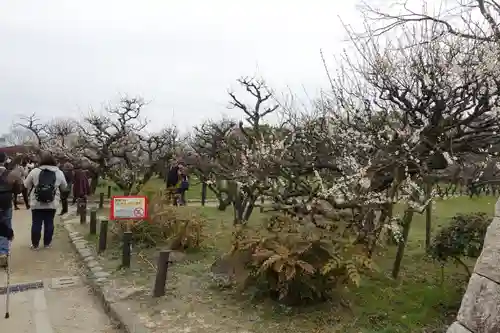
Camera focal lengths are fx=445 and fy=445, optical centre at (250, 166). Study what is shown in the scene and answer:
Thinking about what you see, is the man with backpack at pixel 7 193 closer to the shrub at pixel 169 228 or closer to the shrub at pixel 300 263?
the shrub at pixel 169 228

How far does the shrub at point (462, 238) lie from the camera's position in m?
4.44

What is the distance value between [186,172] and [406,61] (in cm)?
916

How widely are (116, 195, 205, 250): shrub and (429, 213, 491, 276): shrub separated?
145 inches

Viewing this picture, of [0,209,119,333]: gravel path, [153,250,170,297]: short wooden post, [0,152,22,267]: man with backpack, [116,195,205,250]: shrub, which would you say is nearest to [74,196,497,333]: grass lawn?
[153,250,170,297]: short wooden post

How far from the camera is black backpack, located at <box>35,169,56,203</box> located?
6812mm

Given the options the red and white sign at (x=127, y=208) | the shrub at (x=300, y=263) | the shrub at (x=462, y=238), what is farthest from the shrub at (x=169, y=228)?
the shrub at (x=462, y=238)

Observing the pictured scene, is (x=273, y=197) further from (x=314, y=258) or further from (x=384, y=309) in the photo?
(x=384, y=309)

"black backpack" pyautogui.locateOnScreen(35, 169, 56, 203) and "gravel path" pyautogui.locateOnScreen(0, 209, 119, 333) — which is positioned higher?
"black backpack" pyautogui.locateOnScreen(35, 169, 56, 203)

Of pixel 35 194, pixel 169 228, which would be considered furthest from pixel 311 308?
pixel 35 194

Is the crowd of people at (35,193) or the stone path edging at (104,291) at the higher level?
the crowd of people at (35,193)

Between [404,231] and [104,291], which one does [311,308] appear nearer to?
[404,231]

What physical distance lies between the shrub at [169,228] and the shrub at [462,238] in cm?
368

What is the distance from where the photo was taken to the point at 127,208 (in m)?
6.86

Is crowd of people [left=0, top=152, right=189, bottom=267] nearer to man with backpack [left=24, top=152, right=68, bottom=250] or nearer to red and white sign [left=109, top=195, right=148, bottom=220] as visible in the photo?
man with backpack [left=24, top=152, right=68, bottom=250]
